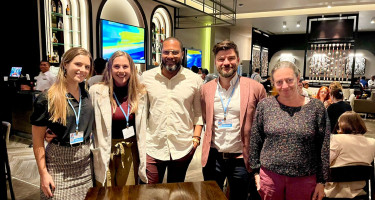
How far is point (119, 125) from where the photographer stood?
70.4 inches

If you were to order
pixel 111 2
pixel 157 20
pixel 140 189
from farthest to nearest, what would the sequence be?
pixel 157 20 < pixel 111 2 < pixel 140 189

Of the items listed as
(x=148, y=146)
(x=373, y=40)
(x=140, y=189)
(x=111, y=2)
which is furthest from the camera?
(x=373, y=40)

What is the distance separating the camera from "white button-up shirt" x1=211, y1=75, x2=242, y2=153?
189 centimetres

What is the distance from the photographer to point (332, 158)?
7.11 feet

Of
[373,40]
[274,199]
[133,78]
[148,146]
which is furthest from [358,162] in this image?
[373,40]

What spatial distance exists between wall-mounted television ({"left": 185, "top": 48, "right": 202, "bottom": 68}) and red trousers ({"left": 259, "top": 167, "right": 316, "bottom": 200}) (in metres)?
7.83

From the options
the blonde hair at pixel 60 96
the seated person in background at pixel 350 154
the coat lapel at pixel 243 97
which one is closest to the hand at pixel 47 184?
the blonde hair at pixel 60 96

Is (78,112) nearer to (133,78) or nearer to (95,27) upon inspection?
(133,78)

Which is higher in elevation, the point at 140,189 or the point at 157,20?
the point at 157,20

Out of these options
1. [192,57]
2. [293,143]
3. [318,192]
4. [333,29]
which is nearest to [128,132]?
[293,143]

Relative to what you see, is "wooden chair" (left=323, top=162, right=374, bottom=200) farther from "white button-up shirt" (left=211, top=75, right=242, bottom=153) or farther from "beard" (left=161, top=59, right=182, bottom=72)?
"beard" (left=161, top=59, right=182, bottom=72)

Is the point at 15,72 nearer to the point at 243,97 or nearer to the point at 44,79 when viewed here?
the point at 44,79

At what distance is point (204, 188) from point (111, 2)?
19.7ft

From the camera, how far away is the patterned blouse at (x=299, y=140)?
4.97 ft
